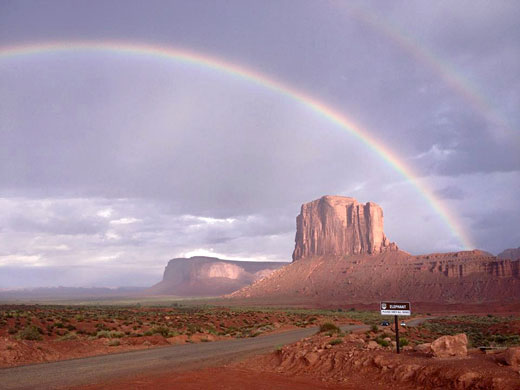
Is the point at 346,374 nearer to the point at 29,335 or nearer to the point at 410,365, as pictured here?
the point at 410,365

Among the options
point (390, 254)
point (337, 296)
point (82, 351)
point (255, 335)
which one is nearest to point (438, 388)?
point (82, 351)

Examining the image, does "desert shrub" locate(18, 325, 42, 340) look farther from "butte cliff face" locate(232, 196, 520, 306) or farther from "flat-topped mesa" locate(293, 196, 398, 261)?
"flat-topped mesa" locate(293, 196, 398, 261)

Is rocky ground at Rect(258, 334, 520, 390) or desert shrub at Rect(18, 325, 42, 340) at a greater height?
rocky ground at Rect(258, 334, 520, 390)

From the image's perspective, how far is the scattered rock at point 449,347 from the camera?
44.3ft

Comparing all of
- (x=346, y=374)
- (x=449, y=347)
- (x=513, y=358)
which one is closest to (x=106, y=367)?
(x=346, y=374)

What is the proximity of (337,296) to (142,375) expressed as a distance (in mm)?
109674

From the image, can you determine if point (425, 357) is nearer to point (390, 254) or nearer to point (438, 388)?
point (438, 388)

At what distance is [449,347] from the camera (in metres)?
13.6

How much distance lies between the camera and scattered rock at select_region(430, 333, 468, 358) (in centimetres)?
1350

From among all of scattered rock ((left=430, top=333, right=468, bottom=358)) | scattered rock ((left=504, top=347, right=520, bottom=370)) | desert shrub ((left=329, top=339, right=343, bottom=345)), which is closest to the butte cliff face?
desert shrub ((left=329, top=339, right=343, bottom=345))

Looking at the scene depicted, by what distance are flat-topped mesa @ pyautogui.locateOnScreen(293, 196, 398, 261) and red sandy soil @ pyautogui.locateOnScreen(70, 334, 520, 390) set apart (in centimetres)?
13124

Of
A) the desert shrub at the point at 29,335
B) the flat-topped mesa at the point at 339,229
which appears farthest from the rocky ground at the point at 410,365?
the flat-topped mesa at the point at 339,229

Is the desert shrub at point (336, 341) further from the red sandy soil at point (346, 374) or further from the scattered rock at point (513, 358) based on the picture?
the scattered rock at point (513, 358)

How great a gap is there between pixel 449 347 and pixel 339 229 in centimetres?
13921
